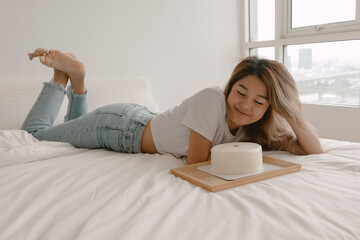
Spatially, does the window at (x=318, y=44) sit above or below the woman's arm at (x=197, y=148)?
above

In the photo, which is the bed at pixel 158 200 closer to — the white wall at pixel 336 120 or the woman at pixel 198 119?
the woman at pixel 198 119

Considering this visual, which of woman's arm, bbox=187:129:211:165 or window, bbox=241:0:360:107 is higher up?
window, bbox=241:0:360:107

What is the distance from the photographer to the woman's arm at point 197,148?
4.33 feet

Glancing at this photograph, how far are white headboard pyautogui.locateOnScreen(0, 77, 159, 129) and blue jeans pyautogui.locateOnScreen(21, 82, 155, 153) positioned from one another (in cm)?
15

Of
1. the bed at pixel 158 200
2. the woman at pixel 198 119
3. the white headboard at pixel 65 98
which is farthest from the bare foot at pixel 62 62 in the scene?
the bed at pixel 158 200

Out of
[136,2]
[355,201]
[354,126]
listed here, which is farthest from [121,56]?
[355,201]

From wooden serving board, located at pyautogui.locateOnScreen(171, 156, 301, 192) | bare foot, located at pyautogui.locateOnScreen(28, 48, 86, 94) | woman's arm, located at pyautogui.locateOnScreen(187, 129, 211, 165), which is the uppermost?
bare foot, located at pyautogui.locateOnScreen(28, 48, 86, 94)

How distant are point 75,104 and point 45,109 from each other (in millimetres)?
172

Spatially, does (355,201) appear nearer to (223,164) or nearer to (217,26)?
(223,164)

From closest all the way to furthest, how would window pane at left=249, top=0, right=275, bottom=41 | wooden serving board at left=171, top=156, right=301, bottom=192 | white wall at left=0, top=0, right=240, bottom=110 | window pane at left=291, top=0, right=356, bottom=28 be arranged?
wooden serving board at left=171, top=156, right=301, bottom=192
white wall at left=0, top=0, right=240, bottom=110
window pane at left=291, top=0, right=356, bottom=28
window pane at left=249, top=0, right=275, bottom=41

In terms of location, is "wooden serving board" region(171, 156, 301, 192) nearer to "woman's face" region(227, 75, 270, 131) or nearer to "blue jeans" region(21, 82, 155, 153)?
"woman's face" region(227, 75, 270, 131)

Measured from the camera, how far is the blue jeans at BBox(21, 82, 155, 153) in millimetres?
1585

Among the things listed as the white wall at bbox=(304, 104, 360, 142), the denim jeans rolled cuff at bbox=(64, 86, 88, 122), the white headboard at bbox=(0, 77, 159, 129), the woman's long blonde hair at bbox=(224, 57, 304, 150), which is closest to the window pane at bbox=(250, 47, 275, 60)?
the white wall at bbox=(304, 104, 360, 142)

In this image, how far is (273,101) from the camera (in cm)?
131
